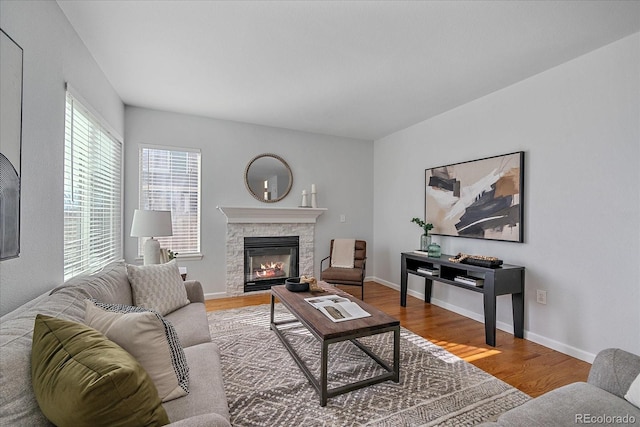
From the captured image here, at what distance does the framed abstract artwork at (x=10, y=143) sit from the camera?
1.31 m

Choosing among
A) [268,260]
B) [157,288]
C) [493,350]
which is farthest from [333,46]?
[268,260]

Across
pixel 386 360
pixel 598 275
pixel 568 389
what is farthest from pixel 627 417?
pixel 598 275

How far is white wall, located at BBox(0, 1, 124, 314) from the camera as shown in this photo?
1.45 meters

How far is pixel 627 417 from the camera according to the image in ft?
3.61

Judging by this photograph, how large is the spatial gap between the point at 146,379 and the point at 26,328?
1.68ft

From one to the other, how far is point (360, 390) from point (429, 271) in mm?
1871

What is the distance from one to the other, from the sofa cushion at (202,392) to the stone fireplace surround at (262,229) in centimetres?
263

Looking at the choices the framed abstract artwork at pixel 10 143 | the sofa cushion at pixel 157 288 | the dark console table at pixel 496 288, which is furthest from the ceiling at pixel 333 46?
the dark console table at pixel 496 288

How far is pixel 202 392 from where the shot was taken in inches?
48.7

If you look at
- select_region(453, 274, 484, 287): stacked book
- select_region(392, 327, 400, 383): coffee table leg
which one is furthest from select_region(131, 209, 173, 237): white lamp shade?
select_region(453, 274, 484, 287): stacked book

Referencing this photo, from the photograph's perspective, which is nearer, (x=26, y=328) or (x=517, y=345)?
(x=26, y=328)

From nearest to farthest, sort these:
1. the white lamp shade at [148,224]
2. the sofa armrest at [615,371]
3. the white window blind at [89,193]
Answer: the sofa armrest at [615,371] < the white window blind at [89,193] < the white lamp shade at [148,224]

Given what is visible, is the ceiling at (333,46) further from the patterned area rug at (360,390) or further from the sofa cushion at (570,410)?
the patterned area rug at (360,390)

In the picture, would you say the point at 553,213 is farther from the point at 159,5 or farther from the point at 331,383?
the point at 159,5
